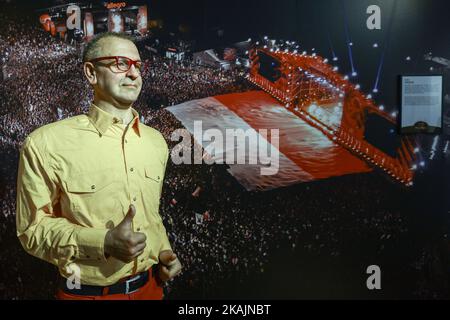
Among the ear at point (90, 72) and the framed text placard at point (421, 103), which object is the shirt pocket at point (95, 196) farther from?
the framed text placard at point (421, 103)

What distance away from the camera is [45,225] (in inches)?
54.9

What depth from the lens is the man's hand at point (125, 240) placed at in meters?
1.35

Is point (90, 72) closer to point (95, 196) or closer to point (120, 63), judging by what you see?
point (120, 63)

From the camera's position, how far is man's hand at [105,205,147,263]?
1348 mm

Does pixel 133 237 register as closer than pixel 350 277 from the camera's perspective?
Yes

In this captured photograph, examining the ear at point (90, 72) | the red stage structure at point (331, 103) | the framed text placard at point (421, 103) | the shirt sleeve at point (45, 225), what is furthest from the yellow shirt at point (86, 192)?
the framed text placard at point (421, 103)

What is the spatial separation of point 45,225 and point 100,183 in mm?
231

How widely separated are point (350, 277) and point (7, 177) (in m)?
1.89

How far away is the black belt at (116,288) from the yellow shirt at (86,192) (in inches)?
1.1

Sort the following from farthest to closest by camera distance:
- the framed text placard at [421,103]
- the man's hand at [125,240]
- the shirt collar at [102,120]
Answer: the framed text placard at [421,103] → the shirt collar at [102,120] → the man's hand at [125,240]
